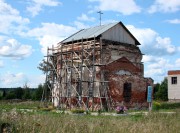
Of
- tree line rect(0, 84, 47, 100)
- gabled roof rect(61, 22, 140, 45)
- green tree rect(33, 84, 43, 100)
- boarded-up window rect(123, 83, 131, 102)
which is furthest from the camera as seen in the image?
tree line rect(0, 84, 47, 100)

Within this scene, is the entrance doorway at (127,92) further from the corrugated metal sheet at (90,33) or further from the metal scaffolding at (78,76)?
the corrugated metal sheet at (90,33)

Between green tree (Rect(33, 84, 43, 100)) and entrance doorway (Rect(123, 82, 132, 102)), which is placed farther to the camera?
green tree (Rect(33, 84, 43, 100))

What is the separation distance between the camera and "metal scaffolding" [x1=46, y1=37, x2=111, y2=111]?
28.5 metres

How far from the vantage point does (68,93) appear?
3120 cm

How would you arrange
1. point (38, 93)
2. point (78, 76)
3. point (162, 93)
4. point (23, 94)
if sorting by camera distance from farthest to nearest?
point (162, 93), point (23, 94), point (38, 93), point (78, 76)

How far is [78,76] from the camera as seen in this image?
99.8 feet

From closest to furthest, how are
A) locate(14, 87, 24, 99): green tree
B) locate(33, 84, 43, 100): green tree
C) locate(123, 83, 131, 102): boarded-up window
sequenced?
1. locate(123, 83, 131, 102): boarded-up window
2. locate(33, 84, 43, 100): green tree
3. locate(14, 87, 24, 99): green tree

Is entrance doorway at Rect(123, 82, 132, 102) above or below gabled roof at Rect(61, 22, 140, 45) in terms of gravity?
below

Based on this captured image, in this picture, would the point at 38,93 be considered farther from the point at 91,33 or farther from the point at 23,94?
the point at 91,33

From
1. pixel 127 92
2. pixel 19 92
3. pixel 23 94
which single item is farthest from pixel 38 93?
pixel 127 92

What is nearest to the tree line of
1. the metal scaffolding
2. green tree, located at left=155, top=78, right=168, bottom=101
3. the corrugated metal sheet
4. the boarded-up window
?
the metal scaffolding

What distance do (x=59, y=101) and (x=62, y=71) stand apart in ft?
9.19

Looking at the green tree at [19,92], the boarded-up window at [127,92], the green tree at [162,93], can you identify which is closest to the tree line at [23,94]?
the green tree at [19,92]

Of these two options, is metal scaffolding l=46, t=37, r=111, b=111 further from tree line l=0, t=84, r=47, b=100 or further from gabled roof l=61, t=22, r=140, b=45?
tree line l=0, t=84, r=47, b=100
